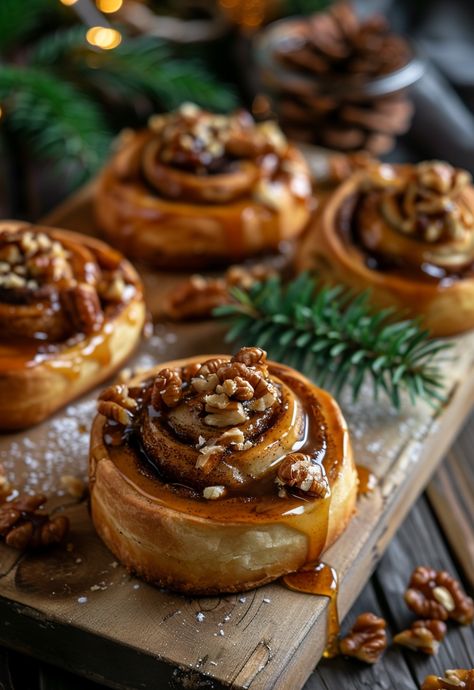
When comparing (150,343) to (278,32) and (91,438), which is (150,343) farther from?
(278,32)

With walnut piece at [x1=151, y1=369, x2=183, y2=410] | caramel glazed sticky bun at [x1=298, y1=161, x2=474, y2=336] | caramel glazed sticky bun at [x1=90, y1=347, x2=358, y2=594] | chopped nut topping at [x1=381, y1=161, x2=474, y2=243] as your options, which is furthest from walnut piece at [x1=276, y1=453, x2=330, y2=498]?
chopped nut topping at [x1=381, y1=161, x2=474, y2=243]

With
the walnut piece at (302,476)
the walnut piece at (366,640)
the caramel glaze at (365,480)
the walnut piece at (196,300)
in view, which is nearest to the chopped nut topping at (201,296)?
the walnut piece at (196,300)

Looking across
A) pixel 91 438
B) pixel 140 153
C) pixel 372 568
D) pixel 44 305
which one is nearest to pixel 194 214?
pixel 140 153

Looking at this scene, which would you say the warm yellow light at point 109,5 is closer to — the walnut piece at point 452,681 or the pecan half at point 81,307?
the pecan half at point 81,307

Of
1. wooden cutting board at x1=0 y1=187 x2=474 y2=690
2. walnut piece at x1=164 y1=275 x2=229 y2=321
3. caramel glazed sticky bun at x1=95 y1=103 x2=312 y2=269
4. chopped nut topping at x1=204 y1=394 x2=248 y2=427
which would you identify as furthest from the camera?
caramel glazed sticky bun at x1=95 y1=103 x2=312 y2=269

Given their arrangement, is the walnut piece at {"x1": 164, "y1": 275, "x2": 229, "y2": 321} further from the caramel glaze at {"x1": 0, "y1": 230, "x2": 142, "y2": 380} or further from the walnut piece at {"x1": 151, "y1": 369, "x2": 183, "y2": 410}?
the walnut piece at {"x1": 151, "y1": 369, "x2": 183, "y2": 410}

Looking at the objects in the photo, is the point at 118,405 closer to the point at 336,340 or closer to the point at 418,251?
the point at 336,340

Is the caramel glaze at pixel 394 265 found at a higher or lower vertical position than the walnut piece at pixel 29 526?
higher
